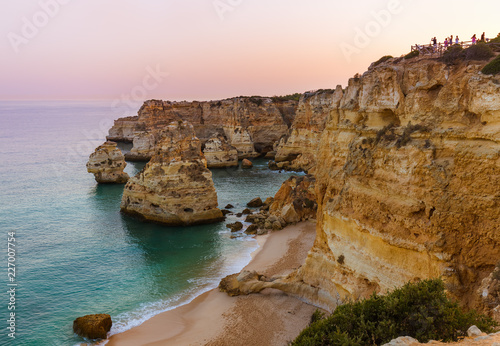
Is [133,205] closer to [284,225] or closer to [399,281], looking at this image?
[284,225]

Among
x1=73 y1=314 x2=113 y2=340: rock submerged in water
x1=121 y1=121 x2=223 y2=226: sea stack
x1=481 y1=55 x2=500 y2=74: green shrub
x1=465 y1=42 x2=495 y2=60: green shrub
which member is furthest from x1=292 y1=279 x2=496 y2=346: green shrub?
x1=121 y1=121 x2=223 y2=226: sea stack

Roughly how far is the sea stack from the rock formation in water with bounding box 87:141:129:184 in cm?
1563

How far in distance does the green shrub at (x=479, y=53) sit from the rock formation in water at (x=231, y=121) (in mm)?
55251

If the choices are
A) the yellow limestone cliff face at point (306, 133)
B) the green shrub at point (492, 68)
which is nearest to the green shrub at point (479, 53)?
the green shrub at point (492, 68)

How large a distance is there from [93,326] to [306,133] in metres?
48.8

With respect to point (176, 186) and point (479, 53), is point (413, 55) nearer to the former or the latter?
point (479, 53)

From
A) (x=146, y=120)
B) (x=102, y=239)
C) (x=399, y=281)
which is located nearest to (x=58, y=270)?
(x=102, y=239)

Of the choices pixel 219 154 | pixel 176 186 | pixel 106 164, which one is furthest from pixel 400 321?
pixel 219 154

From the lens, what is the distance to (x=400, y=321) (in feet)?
25.8

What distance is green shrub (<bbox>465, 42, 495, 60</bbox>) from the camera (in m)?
11.5

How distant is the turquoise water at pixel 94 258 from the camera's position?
1748 centimetres

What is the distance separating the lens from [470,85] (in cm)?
1020

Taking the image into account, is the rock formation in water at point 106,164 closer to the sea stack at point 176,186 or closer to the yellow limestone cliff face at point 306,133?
the sea stack at point 176,186

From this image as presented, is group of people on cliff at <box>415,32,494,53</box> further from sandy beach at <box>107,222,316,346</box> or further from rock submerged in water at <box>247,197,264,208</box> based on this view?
rock submerged in water at <box>247,197,264,208</box>
